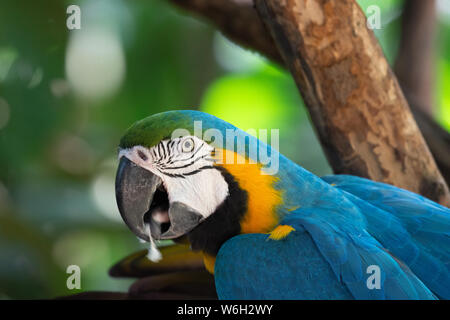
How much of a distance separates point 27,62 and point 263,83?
2.01 m

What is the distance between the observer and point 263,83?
4.22m

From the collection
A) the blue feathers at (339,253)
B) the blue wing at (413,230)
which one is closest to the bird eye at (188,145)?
the blue feathers at (339,253)

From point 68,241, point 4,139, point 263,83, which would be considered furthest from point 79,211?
point 263,83

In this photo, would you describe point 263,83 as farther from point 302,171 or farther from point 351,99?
point 302,171

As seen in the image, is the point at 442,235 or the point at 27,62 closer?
the point at 442,235

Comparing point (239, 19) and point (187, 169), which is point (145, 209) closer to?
point (187, 169)

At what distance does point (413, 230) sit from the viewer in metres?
1.24

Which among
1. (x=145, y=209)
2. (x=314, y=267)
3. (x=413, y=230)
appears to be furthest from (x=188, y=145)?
(x=413, y=230)

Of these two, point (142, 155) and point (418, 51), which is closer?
point (142, 155)

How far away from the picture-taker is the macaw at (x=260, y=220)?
108 cm

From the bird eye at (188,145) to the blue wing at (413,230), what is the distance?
46cm

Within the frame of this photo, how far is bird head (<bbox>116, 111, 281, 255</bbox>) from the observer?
3.83 ft

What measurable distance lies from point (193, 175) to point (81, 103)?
90.1 inches

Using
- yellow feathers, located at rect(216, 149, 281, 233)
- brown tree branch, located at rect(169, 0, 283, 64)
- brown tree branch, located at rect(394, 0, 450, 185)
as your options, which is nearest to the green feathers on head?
yellow feathers, located at rect(216, 149, 281, 233)
